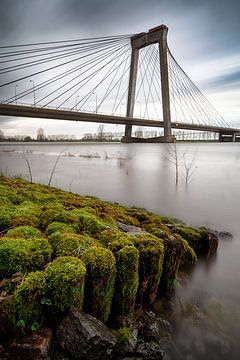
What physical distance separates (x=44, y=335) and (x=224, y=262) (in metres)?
2.99

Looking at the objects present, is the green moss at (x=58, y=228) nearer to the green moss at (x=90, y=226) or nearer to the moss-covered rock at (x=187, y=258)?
the green moss at (x=90, y=226)

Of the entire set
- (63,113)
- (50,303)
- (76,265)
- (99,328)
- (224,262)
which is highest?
(63,113)

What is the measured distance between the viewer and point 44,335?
1664mm

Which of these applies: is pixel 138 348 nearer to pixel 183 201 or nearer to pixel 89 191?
pixel 183 201

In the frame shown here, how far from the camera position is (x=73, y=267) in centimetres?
186

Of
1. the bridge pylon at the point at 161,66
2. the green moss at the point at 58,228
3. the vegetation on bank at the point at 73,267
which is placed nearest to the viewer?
the vegetation on bank at the point at 73,267

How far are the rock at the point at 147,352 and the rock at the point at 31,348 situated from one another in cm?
68

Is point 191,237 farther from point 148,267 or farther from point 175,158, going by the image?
point 175,158

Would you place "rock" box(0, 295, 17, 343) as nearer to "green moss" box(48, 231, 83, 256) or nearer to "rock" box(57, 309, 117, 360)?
"rock" box(57, 309, 117, 360)

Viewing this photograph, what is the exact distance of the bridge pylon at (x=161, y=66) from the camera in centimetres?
3256

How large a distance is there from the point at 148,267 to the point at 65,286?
3.25 feet

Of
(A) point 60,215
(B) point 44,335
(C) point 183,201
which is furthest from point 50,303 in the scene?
(C) point 183,201

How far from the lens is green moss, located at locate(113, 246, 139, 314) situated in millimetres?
2199

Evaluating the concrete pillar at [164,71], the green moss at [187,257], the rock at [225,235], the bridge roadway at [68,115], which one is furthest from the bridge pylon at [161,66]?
the green moss at [187,257]
